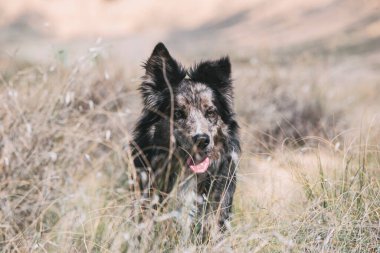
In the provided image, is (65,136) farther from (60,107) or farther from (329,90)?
(329,90)

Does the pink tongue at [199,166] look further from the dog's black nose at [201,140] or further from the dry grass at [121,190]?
the dry grass at [121,190]

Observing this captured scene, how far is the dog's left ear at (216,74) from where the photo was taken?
4836mm

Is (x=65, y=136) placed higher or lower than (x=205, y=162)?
higher

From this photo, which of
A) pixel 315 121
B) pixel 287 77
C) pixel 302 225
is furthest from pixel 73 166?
pixel 287 77

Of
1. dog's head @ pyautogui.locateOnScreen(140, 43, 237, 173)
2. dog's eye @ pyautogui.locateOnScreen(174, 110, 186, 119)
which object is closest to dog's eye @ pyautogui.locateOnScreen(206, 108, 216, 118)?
dog's head @ pyautogui.locateOnScreen(140, 43, 237, 173)

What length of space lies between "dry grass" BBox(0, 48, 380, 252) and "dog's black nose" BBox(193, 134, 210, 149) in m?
0.40

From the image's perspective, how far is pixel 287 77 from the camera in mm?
9195

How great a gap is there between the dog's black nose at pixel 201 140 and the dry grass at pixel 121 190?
1.32 feet

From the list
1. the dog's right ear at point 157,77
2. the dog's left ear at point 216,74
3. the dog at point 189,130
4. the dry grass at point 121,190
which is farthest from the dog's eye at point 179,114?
the dry grass at point 121,190

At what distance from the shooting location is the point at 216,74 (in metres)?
4.90

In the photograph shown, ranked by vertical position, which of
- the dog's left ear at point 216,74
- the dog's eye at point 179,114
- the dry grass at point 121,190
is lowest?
the dry grass at point 121,190

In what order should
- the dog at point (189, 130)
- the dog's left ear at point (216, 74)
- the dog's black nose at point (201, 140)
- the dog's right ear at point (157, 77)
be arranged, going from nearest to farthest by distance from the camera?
the dog's black nose at point (201, 140)
the dog at point (189, 130)
the dog's right ear at point (157, 77)
the dog's left ear at point (216, 74)

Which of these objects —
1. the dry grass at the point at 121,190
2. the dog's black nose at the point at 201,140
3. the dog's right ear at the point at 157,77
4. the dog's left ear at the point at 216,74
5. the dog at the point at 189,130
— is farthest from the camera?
the dog's left ear at the point at 216,74

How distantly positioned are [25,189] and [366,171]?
2865 millimetres
